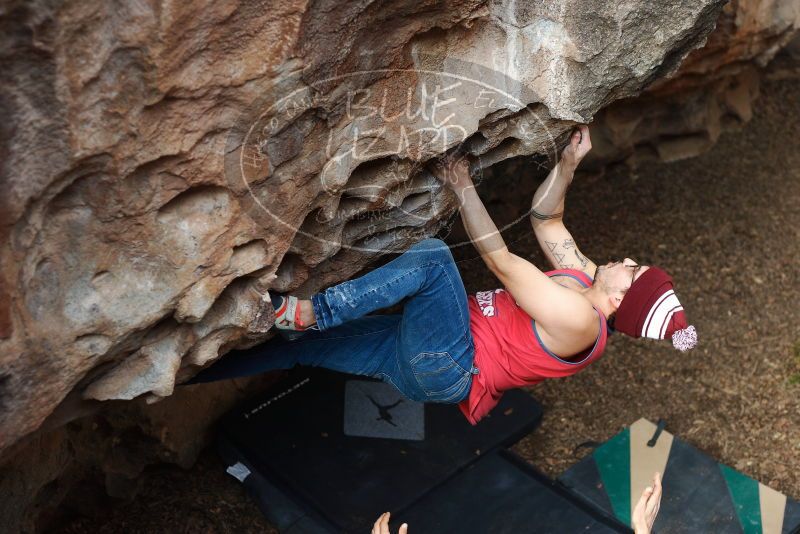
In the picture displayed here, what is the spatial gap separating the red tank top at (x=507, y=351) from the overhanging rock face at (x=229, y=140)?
0.39m

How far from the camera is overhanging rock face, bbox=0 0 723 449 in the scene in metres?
2.06

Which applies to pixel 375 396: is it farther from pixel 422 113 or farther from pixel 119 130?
pixel 119 130

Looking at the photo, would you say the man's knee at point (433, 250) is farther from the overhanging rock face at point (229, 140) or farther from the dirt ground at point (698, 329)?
the dirt ground at point (698, 329)

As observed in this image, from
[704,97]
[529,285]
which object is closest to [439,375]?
[529,285]

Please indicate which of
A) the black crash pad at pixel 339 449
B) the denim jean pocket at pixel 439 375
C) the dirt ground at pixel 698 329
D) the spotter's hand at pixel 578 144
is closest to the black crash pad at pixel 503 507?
the black crash pad at pixel 339 449

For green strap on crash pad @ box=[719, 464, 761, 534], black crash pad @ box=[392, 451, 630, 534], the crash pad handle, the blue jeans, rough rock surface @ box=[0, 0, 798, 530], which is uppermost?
rough rock surface @ box=[0, 0, 798, 530]

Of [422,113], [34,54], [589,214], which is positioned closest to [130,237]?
[34,54]

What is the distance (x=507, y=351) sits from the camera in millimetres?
3008

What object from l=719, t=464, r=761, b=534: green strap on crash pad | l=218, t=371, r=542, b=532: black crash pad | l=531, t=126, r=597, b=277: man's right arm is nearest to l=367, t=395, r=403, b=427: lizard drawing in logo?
A: l=218, t=371, r=542, b=532: black crash pad

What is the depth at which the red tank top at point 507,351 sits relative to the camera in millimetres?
2961

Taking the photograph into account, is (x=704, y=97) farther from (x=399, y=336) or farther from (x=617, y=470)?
(x=399, y=336)

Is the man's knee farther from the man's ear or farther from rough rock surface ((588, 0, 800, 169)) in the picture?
rough rock surface ((588, 0, 800, 169))

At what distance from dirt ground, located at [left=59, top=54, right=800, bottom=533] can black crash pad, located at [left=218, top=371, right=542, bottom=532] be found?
0.15 m

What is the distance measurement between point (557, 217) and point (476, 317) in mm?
493
